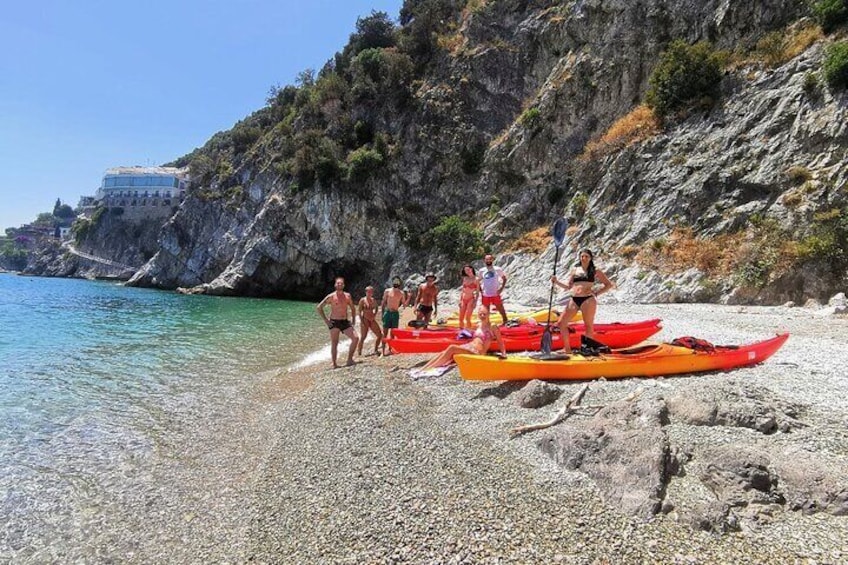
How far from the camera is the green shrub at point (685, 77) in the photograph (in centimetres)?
2672

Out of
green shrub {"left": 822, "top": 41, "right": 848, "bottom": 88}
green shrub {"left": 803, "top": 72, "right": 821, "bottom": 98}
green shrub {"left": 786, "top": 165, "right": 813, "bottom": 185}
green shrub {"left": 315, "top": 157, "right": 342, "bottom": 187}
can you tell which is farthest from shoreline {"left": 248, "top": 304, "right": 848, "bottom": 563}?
green shrub {"left": 315, "top": 157, "right": 342, "bottom": 187}

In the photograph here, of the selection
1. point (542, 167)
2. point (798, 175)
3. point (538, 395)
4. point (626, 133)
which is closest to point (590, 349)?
point (538, 395)

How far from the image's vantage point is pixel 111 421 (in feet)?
29.0

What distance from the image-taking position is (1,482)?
6.48 meters

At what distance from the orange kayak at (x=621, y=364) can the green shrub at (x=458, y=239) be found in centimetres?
2781

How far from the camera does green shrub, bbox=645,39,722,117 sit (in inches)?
1052

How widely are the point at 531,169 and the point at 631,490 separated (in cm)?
3545

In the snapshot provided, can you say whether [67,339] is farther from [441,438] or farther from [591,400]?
[591,400]

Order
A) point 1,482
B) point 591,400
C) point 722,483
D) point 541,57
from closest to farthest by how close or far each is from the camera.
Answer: point 722,483 < point 1,482 < point 591,400 < point 541,57

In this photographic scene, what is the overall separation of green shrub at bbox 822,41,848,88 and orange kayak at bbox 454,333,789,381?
64.1 ft

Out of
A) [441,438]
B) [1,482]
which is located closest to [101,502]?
[1,482]

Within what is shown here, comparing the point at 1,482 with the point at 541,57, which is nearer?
the point at 1,482

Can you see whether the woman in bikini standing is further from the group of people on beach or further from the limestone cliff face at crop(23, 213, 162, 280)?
the limestone cliff face at crop(23, 213, 162, 280)

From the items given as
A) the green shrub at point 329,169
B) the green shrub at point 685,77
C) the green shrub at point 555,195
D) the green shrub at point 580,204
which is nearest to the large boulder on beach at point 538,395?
the green shrub at point 580,204
